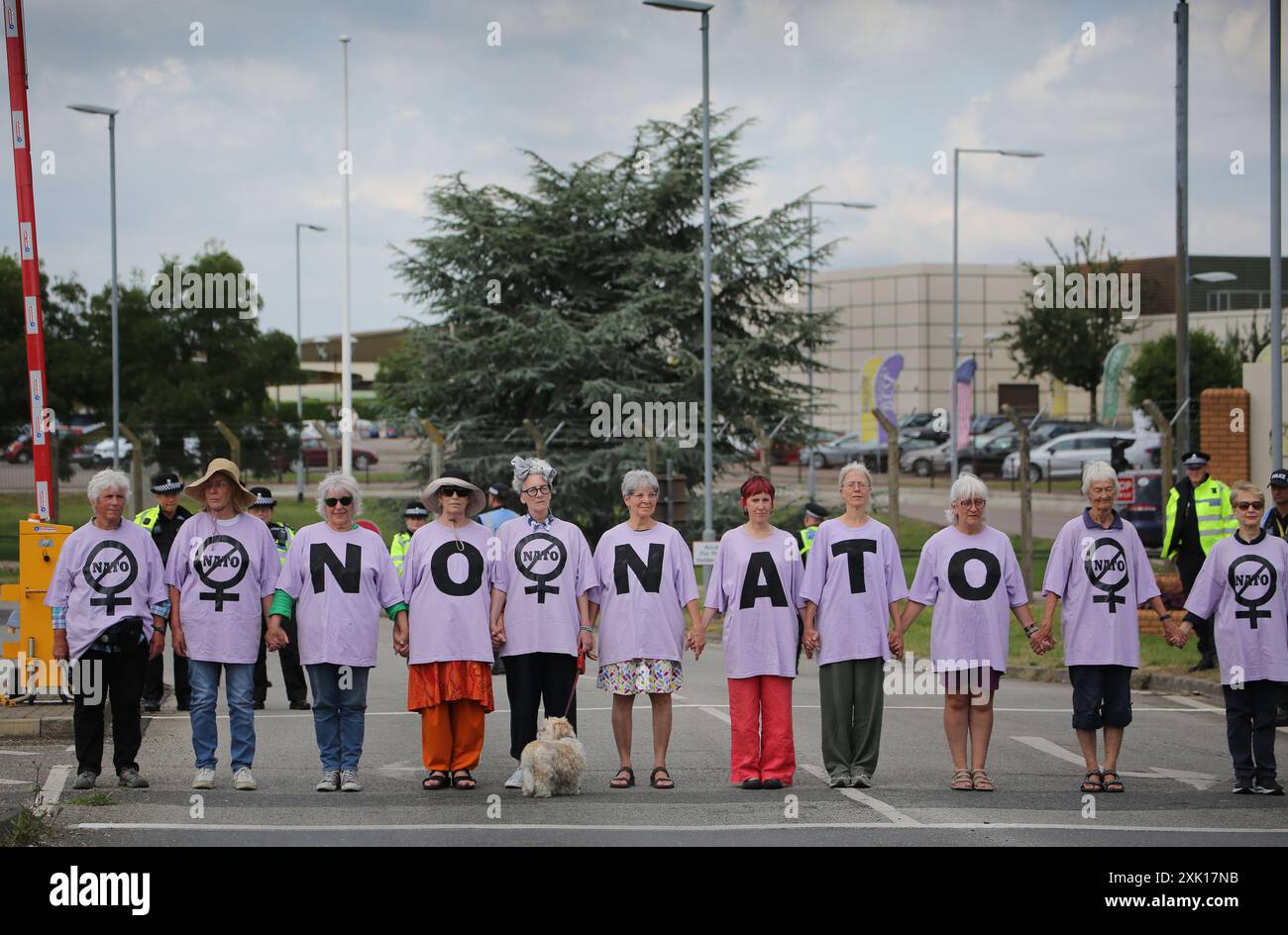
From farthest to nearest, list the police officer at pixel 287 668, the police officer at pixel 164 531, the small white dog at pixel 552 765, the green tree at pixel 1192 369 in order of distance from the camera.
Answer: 1. the green tree at pixel 1192 369
2. the police officer at pixel 287 668
3. the police officer at pixel 164 531
4. the small white dog at pixel 552 765

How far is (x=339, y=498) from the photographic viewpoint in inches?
364

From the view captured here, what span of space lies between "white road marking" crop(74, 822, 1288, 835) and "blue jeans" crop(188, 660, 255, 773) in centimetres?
109

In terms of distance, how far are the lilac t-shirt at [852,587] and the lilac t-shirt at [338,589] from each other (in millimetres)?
2466

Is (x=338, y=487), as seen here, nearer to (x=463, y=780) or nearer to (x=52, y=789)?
(x=463, y=780)

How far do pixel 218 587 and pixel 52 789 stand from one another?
1.48 meters

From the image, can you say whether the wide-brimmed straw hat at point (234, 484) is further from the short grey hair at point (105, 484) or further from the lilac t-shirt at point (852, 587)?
the lilac t-shirt at point (852, 587)

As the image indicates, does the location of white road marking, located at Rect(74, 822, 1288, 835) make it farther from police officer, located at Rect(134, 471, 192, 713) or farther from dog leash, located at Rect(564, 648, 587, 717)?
police officer, located at Rect(134, 471, 192, 713)

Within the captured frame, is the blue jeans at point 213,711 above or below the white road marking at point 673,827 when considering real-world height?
above

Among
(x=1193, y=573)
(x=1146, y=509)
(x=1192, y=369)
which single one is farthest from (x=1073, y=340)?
(x=1193, y=573)

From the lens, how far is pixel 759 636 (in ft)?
30.8

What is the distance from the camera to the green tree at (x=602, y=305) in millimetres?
29516

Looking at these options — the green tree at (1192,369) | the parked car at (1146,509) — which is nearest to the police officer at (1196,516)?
the parked car at (1146,509)
